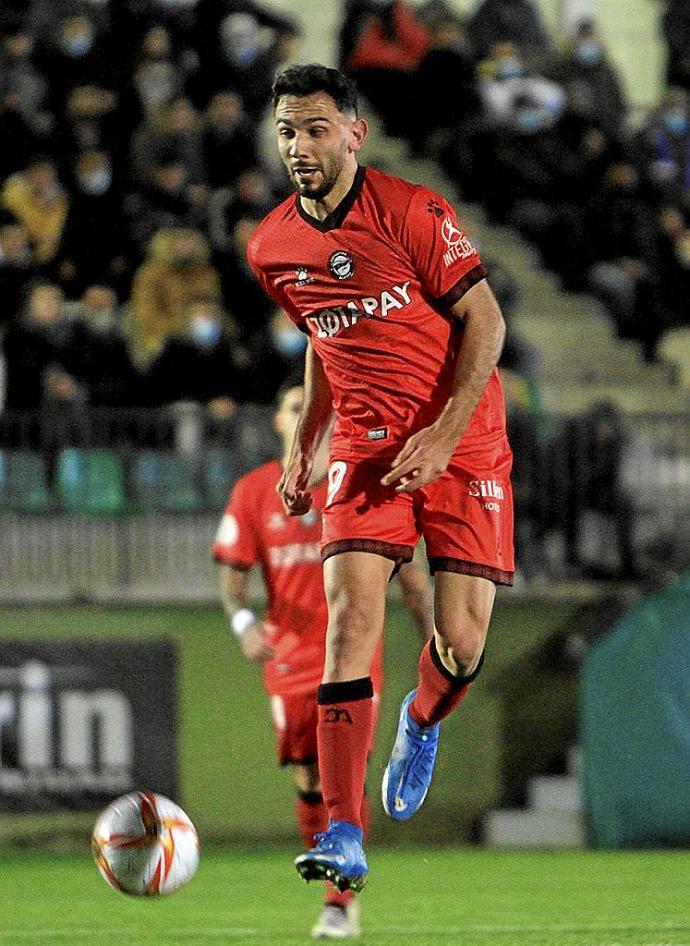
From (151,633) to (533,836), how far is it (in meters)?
2.74

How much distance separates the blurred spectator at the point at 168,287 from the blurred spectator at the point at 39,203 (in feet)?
2.28

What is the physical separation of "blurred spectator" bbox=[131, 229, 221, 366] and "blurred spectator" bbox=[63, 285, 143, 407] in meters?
0.36

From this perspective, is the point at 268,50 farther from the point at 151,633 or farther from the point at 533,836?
the point at 533,836

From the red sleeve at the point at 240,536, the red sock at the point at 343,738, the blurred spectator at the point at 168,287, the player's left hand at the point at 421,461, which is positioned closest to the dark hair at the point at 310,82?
the player's left hand at the point at 421,461

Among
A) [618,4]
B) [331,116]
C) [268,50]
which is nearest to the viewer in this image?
[331,116]

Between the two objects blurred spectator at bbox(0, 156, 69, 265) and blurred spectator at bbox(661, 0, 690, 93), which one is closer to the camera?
blurred spectator at bbox(0, 156, 69, 265)

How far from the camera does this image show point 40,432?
1273 centimetres

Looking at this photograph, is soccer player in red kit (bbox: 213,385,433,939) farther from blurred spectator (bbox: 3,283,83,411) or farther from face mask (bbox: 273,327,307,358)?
face mask (bbox: 273,327,307,358)

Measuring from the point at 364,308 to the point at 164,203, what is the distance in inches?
315

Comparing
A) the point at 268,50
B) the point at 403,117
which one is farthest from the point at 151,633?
the point at 403,117

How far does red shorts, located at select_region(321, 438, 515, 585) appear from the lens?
21.0 feet

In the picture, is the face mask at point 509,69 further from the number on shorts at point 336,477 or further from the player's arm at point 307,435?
the number on shorts at point 336,477

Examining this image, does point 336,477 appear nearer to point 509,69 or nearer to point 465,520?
point 465,520

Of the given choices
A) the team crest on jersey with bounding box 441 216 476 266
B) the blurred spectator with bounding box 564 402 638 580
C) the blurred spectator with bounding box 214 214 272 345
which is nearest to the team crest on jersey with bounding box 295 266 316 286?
the team crest on jersey with bounding box 441 216 476 266
